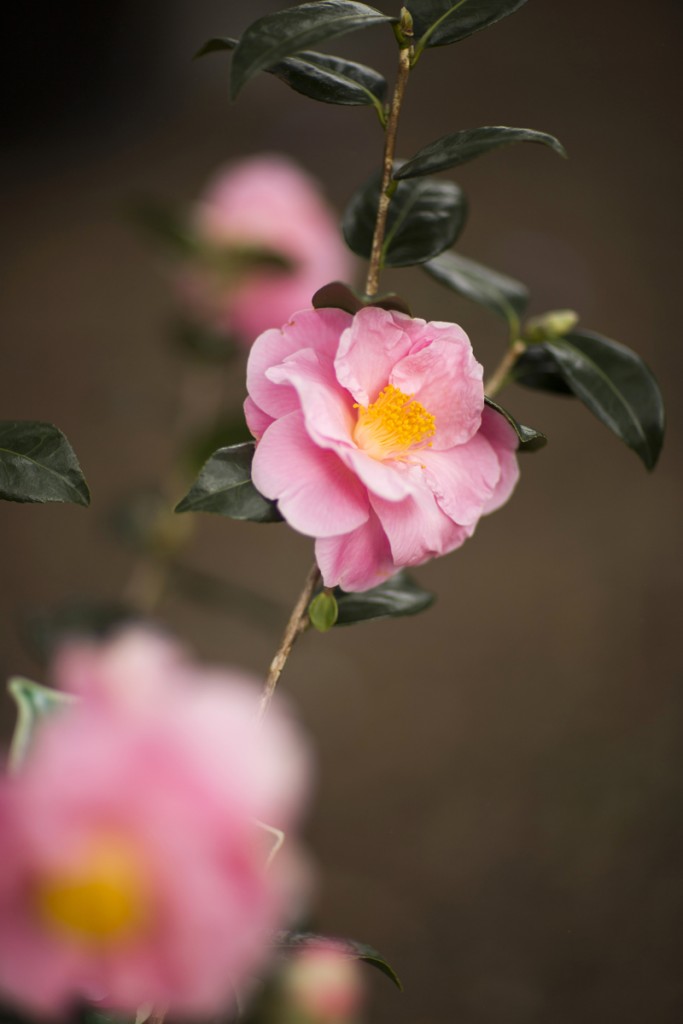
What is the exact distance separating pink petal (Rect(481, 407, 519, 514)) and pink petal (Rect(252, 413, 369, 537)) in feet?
0.24

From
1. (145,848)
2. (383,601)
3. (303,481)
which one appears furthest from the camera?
(383,601)

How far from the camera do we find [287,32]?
1.18ft

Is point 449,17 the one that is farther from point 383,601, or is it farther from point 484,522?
point 484,522

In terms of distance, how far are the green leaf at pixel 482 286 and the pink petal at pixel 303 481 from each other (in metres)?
0.26

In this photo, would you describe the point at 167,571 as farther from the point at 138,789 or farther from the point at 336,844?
the point at 138,789

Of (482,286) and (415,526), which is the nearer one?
(415,526)

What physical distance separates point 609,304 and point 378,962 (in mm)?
1641

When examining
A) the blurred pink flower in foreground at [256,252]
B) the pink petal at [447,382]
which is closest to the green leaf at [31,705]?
the pink petal at [447,382]

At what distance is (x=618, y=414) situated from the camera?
1.67 feet

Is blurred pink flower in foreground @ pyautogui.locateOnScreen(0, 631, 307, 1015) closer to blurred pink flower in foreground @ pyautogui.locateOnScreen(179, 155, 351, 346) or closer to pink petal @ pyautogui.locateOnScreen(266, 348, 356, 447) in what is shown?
pink petal @ pyautogui.locateOnScreen(266, 348, 356, 447)

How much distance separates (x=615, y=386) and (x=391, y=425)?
0.63 feet

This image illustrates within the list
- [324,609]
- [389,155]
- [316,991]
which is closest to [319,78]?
[389,155]

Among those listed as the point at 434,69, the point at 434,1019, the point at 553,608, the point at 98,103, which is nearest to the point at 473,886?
the point at 434,1019

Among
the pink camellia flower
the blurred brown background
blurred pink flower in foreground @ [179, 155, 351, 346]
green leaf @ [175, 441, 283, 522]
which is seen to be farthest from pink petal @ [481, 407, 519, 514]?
the blurred brown background
